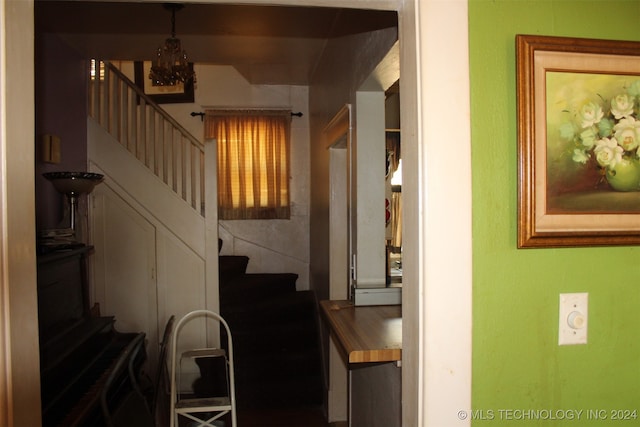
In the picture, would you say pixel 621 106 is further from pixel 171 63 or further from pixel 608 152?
pixel 171 63

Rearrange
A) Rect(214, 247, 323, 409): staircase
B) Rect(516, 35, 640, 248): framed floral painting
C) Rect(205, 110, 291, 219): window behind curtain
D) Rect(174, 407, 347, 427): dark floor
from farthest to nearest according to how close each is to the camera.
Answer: Rect(205, 110, 291, 219): window behind curtain < Rect(214, 247, 323, 409): staircase < Rect(174, 407, 347, 427): dark floor < Rect(516, 35, 640, 248): framed floral painting

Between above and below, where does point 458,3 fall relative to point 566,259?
above

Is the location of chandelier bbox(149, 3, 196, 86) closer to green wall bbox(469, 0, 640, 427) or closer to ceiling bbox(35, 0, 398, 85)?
ceiling bbox(35, 0, 398, 85)

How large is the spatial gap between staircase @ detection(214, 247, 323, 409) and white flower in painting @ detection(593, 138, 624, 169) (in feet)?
11.9

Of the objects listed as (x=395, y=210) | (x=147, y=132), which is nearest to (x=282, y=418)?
(x=395, y=210)

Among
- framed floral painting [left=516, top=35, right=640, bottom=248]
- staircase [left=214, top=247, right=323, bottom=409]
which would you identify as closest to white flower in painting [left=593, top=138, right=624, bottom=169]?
framed floral painting [left=516, top=35, right=640, bottom=248]

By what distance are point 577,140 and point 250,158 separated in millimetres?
5202

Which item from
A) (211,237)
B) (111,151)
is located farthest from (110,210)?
(211,237)

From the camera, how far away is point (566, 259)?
3.37 ft

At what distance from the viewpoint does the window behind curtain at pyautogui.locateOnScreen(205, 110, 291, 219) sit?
5906 millimetres

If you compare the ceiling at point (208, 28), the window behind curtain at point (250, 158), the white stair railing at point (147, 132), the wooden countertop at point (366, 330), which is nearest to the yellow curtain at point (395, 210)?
the wooden countertop at point (366, 330)

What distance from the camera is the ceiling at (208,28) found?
3090mm

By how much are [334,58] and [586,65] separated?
270 cm

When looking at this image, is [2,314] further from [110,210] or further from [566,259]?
[110,210]
